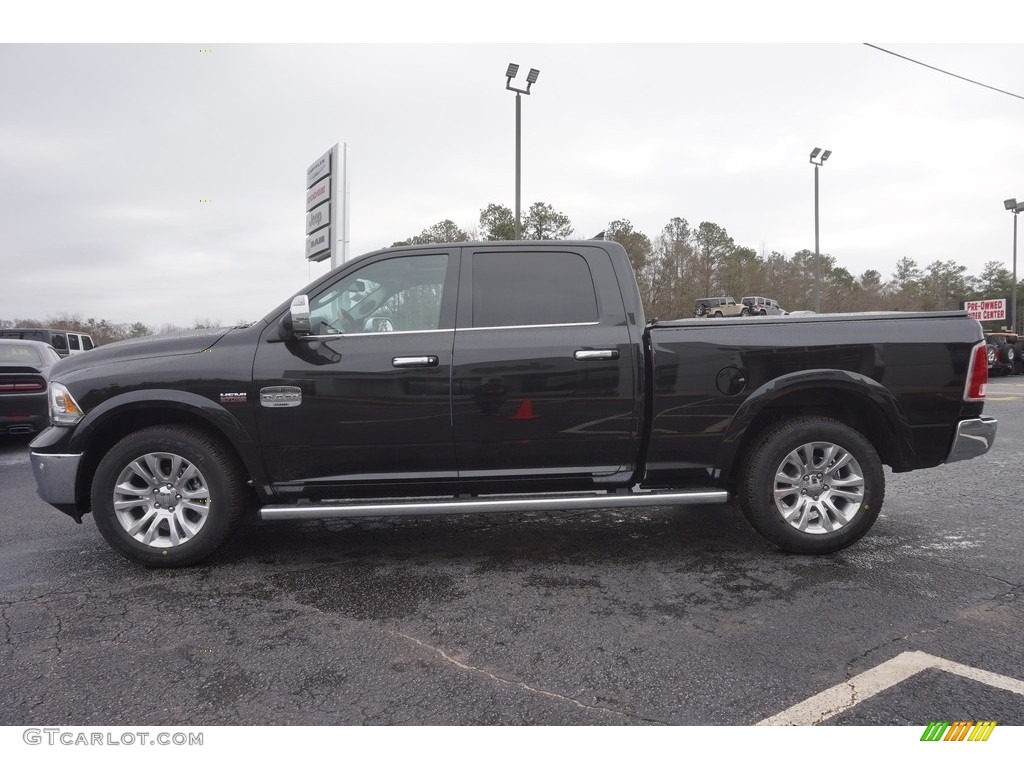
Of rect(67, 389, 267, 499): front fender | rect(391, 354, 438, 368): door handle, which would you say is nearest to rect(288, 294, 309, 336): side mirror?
rect(391, 354, 438, 368): door handle

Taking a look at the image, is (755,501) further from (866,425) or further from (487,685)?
(487,685)

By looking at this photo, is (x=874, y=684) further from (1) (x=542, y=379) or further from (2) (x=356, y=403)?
(2) (x=356, y=403)

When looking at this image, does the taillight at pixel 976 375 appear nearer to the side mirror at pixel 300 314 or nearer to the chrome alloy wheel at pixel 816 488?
the chrome alloy wheel at pixel 816 488

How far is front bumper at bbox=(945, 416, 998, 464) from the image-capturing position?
3906 mm

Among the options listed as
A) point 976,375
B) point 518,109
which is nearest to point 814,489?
point 976,375

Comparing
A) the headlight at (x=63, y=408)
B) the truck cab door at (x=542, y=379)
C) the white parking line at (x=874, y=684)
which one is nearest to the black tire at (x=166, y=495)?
the headlight at (x=63, y=408)

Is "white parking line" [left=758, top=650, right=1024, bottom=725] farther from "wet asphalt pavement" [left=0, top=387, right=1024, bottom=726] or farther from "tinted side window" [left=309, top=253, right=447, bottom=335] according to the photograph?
"tinted side window" [left=309, top=253, right=447, bottom=335]

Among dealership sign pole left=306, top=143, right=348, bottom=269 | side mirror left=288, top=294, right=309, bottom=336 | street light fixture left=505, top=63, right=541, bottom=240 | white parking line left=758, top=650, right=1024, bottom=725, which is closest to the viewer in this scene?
white parking line left=758, top=650, right=1024, bottom=725

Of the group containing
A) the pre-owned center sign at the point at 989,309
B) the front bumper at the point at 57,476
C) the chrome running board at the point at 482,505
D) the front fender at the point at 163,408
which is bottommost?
the chrome running board at the point at 482,505

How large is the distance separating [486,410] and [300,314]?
47.2 inches

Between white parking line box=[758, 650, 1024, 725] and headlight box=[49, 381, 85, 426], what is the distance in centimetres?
389

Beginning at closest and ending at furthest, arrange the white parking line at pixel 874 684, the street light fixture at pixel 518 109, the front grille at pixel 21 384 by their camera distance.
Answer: the white parking line at pixel 874 684, the front grille at pixel 21 384, the street light fixture at pixel 518 109

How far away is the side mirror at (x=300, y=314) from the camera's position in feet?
11.9

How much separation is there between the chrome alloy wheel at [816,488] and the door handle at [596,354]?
122 centimetres
